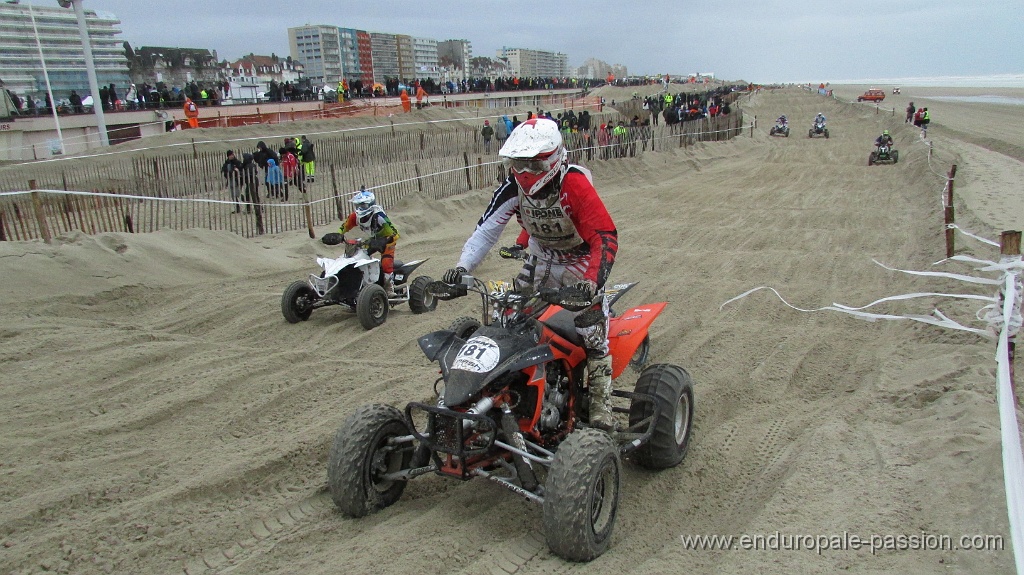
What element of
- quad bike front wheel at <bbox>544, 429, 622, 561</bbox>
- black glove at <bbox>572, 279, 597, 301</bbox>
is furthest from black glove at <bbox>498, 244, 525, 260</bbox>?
quad bike front wheel at <bbox>544, 429, 622, 561</bbox>

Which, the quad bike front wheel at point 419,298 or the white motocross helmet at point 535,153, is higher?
the white motocross helmet at point 535,153

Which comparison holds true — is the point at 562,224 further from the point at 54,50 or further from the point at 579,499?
the point at 54,50

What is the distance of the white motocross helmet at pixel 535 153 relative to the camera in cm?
369

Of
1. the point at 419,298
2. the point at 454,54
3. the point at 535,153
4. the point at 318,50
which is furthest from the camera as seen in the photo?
the point at 454,54

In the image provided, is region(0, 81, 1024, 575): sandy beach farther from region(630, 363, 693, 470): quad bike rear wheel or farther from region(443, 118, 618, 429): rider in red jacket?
region(443, 118, 618, 429): rider in red jacket

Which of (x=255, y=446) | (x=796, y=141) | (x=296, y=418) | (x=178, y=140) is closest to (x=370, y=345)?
(x=296, y=418)

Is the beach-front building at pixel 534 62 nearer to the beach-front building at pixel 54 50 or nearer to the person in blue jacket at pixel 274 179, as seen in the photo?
the beach-front building at pixel 54 50

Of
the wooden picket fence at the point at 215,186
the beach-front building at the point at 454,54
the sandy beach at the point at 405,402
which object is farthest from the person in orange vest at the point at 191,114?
the beach-front building at the point at 454,54

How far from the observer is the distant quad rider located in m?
7.90

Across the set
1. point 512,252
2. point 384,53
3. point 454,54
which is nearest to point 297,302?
point 512,252

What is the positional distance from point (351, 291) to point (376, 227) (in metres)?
0.91

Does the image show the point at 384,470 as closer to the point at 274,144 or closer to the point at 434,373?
the point at 434,373

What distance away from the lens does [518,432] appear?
3326 mm

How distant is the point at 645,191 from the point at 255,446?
15.2m
